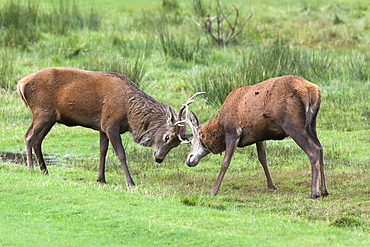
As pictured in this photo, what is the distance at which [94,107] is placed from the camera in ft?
34.9

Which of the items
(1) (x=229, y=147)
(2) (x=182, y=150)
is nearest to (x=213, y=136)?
(1) (x=229, y=147)

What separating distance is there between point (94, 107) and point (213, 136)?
6.43ft

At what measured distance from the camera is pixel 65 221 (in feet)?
24.5

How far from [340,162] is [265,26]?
13.6 m

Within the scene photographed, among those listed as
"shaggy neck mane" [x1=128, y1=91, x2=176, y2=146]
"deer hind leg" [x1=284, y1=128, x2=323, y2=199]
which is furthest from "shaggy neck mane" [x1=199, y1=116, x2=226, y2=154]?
"deer hind leg" [x1=284, y1=128, x2=323, y2=199]

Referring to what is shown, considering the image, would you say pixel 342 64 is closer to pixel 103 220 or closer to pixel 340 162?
pixel 340 162

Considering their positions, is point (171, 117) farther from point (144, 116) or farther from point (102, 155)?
point (102, 155)

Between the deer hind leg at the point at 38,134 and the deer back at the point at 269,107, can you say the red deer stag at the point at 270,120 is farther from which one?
the deer hind leg at the point at 38,134

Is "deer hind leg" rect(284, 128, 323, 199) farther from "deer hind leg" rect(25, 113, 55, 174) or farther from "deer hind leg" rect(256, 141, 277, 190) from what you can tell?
"deer hind leg" rect(25, 113, 55, 174)

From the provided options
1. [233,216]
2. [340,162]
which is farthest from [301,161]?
[233,216]

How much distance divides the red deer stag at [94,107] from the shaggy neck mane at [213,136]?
1.40ft

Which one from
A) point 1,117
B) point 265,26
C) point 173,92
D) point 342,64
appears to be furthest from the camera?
point 265,26

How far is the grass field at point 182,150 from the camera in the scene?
23.7 ft

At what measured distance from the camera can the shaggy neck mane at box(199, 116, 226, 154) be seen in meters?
10.4
